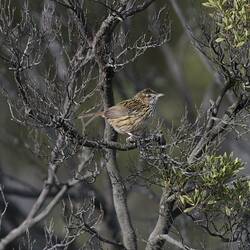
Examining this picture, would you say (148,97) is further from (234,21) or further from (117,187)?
(234,21)

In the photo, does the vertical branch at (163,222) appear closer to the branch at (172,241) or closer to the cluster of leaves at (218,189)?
the branch at (172,241)

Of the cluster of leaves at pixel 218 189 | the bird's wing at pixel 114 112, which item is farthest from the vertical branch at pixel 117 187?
the cluster of leaves at pixel 218 189

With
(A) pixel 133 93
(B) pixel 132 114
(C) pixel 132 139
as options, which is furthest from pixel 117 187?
(A) pixel 133 93

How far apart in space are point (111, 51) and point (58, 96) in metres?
0.55

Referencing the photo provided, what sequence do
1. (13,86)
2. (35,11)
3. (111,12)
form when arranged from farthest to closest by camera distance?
(13,86), (35,11), (111,12)

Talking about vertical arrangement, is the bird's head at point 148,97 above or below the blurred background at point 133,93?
below

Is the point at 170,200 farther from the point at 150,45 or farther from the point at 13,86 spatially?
the point at 13,86

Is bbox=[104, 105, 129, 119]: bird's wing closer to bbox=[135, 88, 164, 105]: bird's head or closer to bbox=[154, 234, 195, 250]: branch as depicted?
bbox=[135, 88, 164, 105]: bird's head

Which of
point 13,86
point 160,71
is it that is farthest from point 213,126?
point 160,71

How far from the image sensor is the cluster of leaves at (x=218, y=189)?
596 cm

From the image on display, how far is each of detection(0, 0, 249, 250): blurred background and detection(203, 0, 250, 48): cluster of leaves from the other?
4.85 feet

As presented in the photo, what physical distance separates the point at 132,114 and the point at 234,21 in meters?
1.96

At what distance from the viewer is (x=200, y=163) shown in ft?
19.8

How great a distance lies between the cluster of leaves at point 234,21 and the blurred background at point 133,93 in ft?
4.85
